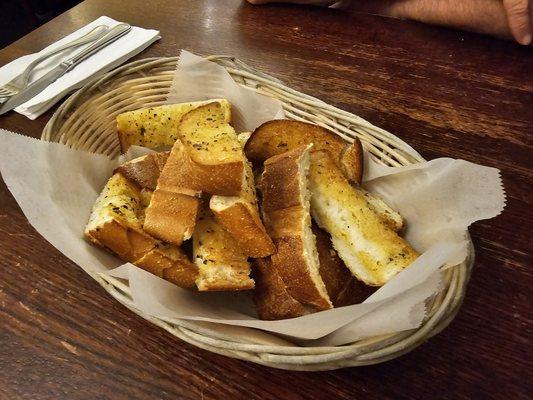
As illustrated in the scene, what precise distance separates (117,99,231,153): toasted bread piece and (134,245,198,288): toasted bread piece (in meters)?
Answer: 0.32

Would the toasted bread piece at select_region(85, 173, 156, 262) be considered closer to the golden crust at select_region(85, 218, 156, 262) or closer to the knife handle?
the golden crust at select_region(85, 218, 156, 262)

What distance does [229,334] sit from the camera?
0.65 m

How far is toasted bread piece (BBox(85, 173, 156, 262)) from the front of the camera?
735 mm

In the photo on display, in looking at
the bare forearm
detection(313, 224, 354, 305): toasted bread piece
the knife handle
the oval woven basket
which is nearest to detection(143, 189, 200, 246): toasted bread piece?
the oval woven basket

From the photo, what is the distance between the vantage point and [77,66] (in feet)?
4.00

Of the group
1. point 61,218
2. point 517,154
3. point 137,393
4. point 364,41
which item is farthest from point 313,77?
point 137,393

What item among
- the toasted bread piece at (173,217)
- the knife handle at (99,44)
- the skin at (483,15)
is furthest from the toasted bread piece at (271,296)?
the skin at (483,15)

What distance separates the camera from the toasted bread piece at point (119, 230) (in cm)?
73

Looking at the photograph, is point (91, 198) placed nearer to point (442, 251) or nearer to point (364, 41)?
point (442, 251)

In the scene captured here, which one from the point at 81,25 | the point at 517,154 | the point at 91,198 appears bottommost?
the point at 517,154

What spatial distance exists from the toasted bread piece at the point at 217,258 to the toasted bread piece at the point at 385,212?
0.82ft

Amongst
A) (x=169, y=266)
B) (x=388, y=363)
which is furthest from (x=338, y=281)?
(x=169, y=266)

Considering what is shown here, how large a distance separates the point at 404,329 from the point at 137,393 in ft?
1.14

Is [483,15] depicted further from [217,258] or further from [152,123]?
[217,258]
